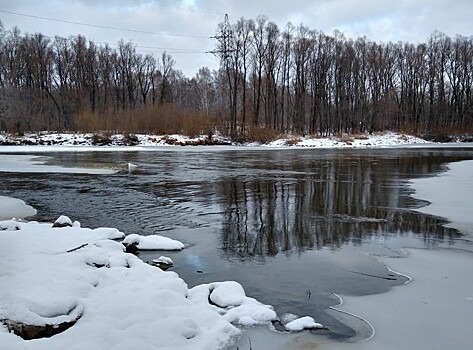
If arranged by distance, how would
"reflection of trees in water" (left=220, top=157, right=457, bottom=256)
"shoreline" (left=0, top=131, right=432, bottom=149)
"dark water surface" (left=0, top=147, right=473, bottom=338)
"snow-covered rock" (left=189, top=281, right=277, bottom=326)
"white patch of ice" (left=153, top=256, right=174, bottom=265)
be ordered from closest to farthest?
1. "snow-covered rock" (left=189, top=281, right=277, bottom=326)
2. "dark water surface" (left=0, top=147, right=473, bottom=338)
3. "white patch of ice" (left=153, top=256, right=174, bottom=265)
4. "reflection of trees in water" (left=220, top=157, right=457, bottom=256)
5. "shoreline" (left=0, top=131, right=432, bottom=149)

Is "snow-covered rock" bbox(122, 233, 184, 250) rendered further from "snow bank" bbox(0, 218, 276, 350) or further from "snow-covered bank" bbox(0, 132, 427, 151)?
"snow-covered bank" bbox(0, 132, 427, 151)

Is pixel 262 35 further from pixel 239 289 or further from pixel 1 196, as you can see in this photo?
pixel 239 289

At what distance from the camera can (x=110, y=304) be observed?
4148 mm

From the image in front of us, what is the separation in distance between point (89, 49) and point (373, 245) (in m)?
63.3

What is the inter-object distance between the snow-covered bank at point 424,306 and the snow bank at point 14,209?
747cm

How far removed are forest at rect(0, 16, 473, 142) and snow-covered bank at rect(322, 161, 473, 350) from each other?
4449 cm

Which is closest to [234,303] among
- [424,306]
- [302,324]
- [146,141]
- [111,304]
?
[302,324]

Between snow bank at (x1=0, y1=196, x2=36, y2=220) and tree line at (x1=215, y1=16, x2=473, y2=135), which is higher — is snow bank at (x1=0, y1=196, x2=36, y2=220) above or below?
below

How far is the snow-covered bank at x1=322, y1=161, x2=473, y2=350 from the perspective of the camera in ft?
12.3

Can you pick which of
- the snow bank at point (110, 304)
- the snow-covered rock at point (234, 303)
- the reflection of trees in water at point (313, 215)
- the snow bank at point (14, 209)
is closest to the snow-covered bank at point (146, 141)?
the reflection of trees in water at point (313, 215)

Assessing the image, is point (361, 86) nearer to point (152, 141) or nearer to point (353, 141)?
point (353, 141)

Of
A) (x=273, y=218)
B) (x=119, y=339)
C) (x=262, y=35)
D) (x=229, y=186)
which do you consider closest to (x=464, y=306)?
(x=119, y=339)

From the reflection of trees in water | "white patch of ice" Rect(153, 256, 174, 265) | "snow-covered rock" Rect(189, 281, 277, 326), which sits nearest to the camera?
"snow-covered rock" Rect(189, 281, 277, 326)

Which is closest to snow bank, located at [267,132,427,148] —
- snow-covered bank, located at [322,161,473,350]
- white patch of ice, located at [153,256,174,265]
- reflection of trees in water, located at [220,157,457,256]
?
reflection of trees in water, located at [220,157,457,256]
